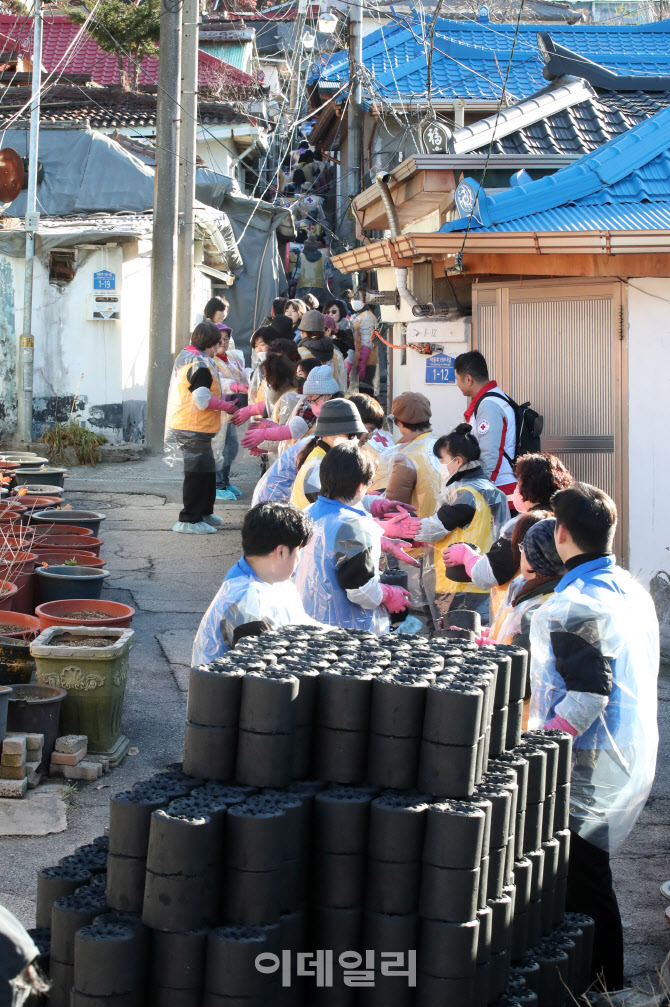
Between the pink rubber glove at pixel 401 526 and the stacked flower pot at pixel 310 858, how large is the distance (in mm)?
2521

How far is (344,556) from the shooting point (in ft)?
14.5

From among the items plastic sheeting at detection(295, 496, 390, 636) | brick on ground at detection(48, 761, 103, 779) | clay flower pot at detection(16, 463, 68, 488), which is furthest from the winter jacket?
clay flower pot at detection(16, 463, 68, 488)

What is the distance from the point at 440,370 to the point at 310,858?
23.3 feet

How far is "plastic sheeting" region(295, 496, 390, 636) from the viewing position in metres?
4.45

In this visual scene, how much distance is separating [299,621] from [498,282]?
510 centimetres

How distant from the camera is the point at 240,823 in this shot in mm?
2488

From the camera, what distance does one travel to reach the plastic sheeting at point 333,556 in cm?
445

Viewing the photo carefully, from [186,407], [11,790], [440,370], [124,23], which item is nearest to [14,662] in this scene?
[11,790]

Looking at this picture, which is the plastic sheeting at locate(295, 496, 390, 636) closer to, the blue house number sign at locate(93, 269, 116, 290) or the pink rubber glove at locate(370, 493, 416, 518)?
the pink rubber glove at locate(370, 493, 416, 518)

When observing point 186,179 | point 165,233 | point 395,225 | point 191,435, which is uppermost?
point 186,179

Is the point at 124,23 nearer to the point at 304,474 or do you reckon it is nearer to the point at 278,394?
the point at 278,394

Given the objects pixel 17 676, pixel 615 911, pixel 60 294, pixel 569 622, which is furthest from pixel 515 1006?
pixel 60 294

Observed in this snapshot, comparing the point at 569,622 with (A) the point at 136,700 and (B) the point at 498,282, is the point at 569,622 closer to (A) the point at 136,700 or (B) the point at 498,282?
(A) the point at 136,700

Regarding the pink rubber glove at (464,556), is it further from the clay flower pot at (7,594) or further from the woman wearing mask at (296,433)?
the clay flower pot at (7,594)
